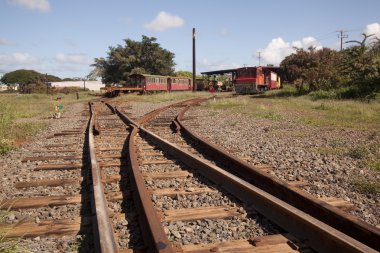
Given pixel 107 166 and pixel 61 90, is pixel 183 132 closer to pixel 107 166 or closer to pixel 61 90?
pixel 107 166

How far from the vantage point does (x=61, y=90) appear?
6047cm

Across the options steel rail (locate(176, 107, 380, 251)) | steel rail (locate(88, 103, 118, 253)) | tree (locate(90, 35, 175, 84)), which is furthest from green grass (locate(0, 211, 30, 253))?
tree (locate(90, 35, 175, 84))

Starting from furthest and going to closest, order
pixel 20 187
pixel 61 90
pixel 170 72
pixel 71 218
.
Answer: pixel 170 72 < pixel 61 90 < pixel 20 187 < pixel 71 218

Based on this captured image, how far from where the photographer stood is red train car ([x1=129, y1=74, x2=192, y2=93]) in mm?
39884

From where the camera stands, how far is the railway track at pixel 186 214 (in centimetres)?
275

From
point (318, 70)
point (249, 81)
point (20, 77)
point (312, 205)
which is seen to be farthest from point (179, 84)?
point (20, 77)

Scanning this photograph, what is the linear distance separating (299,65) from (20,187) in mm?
25185

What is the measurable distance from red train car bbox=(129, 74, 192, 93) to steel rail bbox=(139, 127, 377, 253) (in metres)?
35.8

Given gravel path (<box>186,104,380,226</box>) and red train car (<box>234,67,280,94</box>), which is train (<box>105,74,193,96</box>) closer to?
red train car (<box>234,67,280,94</box>)

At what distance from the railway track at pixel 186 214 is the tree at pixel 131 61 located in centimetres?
5423

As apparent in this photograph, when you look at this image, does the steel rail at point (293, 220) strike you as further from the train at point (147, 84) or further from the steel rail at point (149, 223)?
the train at point (147, 84)

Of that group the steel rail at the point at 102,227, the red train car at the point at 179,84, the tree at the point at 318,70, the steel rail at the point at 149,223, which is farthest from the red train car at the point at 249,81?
the steel rail at the point at 102,227

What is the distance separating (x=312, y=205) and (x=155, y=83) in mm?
39735

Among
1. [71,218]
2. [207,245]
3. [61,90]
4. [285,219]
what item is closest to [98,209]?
[71,218]
